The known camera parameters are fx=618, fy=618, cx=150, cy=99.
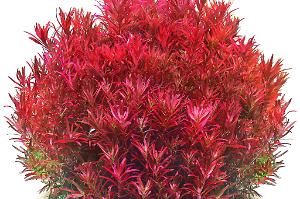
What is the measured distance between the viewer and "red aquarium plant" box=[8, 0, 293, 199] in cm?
555

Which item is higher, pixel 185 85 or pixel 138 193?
pixel 185 85

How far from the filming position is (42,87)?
616 centimetres

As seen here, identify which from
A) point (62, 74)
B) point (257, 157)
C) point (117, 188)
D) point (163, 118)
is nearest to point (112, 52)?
point (62, 74)

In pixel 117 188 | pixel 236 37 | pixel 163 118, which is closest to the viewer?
pixel 163 118

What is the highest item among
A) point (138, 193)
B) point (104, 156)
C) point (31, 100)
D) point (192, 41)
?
point (192, 41)

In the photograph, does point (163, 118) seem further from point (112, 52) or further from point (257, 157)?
point (257, 157)

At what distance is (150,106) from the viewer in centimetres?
552

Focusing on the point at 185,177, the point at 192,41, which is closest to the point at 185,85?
the point at 192,41

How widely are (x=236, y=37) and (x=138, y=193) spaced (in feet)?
7.16

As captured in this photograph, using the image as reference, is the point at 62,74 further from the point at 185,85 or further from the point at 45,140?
the point at 185,85

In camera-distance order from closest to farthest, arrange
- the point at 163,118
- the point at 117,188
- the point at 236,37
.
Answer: the point at 163,118, the point at 117,188, the point at 236,37

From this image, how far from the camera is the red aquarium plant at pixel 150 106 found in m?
5.55

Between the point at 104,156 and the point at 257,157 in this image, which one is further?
the point at 257,157

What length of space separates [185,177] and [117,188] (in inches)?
25.6
